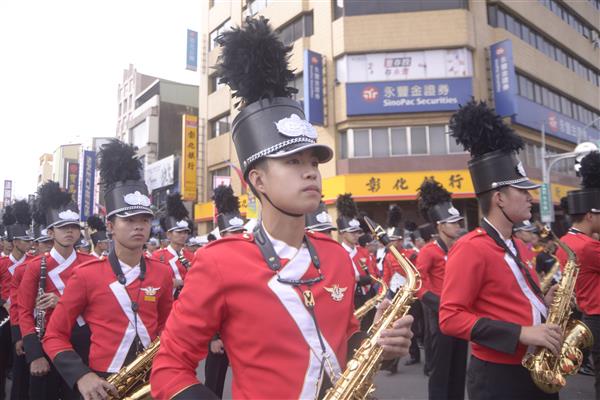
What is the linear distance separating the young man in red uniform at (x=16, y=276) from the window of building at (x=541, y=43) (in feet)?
80.8

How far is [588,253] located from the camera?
17.7ft

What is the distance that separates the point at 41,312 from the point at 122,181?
5.28 ft

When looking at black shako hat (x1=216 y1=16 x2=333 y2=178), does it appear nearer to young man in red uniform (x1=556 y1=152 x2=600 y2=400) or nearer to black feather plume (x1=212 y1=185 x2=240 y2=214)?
young man in red uniform (x1=556 y1=152 x2=600 y2=400)

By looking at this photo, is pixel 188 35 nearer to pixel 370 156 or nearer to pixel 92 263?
pixel 370 156

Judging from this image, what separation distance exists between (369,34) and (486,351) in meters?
21.7

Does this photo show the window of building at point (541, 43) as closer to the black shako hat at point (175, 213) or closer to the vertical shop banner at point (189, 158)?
the vertical shop banner at point (189, 158)

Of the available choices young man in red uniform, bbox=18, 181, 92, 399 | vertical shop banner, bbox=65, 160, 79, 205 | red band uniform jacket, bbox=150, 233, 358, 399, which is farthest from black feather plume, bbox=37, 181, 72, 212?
vertical shop banner, bbox=65, 160, 79, 205

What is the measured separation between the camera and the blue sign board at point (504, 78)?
22672 millimetres

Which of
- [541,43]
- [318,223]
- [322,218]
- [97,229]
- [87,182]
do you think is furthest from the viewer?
[87,182]

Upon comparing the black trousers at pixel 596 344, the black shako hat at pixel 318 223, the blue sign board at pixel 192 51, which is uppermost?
the blue sign board at pixel 192 51

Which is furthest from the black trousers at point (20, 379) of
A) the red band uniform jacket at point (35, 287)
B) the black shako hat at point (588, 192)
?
the black shako hat at point (588, 192)

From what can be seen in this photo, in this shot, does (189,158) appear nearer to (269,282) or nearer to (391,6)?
(391,6)

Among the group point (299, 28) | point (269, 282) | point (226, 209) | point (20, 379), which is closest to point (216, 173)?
point (299, 28)

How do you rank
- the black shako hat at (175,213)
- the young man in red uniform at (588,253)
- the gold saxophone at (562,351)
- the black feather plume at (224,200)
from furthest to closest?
the black shako hat at (175,213) → the black feather plume at (224,200) → the young man in red uniform at (588,253) → the gold saxophone at (562,351)
